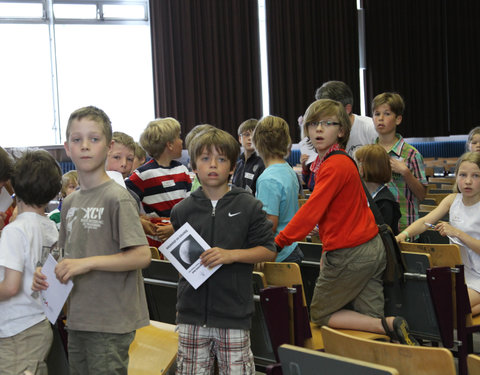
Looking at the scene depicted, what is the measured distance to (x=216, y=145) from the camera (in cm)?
244

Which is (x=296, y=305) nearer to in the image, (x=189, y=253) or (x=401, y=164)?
(x=189, y=253)

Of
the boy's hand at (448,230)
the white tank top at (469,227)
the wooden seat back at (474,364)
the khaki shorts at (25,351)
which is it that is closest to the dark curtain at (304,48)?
the white tank top at (469,227)

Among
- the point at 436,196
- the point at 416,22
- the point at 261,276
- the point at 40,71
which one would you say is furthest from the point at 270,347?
the point at 416,22

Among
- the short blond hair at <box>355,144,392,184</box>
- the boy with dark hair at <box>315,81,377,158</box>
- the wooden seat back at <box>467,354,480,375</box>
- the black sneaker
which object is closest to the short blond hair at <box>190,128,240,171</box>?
the black sneaker

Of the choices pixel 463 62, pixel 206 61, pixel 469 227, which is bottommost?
pixel 469 227

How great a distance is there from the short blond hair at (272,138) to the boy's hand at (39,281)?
5.22 ft

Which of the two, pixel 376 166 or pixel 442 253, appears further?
pixel 376 166

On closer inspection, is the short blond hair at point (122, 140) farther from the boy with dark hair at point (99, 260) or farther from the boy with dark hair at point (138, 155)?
the boy with dark hair at point (99, 260)

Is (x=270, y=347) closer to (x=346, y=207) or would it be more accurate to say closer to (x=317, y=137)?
(x=346, y=207)

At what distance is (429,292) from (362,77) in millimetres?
11645

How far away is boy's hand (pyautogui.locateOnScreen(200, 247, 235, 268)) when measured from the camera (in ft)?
7.46

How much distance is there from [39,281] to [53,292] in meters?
0.07

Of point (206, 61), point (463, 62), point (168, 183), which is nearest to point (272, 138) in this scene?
point (168, 183)

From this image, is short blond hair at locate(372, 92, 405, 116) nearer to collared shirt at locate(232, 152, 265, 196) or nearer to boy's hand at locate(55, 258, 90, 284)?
collared shirt at locate(232, 152, 265, 196)
